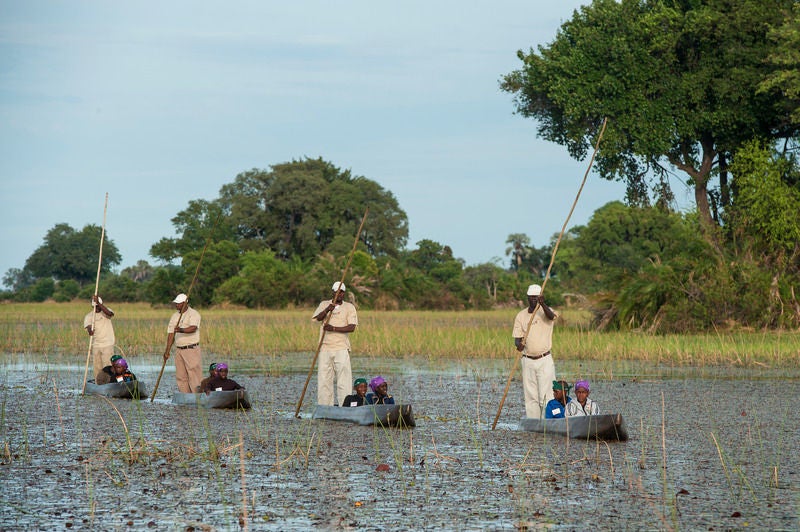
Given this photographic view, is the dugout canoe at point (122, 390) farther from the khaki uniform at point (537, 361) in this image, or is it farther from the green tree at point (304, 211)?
the green tree at point (304, 211)

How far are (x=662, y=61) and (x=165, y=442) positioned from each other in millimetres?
24878

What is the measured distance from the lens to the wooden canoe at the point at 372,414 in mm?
13680

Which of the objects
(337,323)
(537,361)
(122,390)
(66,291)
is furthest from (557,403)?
(66,291)

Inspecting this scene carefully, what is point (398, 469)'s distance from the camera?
10.7 metres

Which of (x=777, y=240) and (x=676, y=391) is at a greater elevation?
(x=777, y=240)

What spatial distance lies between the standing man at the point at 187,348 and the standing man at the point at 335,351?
2654 millimetres

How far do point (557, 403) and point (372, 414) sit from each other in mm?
2261

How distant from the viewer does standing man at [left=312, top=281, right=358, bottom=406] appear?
15289 millimetres

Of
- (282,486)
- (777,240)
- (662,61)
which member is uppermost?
(662,61)

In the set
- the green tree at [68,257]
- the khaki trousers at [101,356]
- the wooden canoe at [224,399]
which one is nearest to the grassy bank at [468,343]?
the khaki trousers at [101,356]

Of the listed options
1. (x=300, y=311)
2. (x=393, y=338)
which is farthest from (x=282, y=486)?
(x=300, y=311)

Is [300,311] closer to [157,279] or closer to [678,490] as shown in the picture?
[157,279]

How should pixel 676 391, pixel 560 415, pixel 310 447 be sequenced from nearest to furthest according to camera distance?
pixel 310 447 → pixel 560 415 → pixel 676 391

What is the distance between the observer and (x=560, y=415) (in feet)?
43.8
